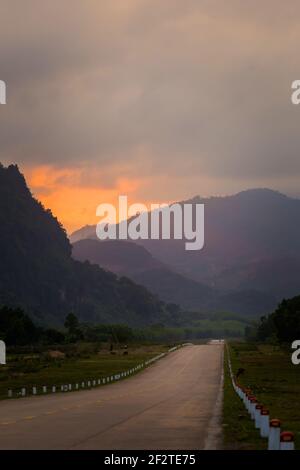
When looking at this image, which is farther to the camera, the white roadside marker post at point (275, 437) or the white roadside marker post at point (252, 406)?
the white roadside marker post at point (252, 406)

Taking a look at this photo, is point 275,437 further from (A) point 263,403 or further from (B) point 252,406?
(A) point 263,403

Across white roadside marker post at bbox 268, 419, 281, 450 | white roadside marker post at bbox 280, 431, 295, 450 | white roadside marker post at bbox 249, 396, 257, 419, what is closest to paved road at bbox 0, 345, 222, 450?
white roadside marker post at bbox 249, 396, 257, 419

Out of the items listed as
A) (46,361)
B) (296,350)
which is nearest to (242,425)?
(46,361)

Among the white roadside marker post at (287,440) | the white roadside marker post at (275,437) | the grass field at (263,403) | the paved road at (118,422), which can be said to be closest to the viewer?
the white roadside marker post at (287,440)

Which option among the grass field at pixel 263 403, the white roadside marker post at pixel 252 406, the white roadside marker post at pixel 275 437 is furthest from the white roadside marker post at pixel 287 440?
the white roadside marker post at pixel 252 406

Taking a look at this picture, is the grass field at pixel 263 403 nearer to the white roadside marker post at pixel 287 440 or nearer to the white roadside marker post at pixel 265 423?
the white roadside marker post at pixel 265 423

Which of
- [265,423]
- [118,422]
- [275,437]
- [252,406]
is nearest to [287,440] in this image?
[275,437]

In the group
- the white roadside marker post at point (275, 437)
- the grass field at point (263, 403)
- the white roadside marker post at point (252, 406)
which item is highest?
the white roadside marker post at point (275, 437)

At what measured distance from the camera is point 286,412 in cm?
4062

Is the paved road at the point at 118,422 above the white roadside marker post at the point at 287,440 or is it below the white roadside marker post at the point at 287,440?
below

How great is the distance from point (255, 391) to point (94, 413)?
24745 mm

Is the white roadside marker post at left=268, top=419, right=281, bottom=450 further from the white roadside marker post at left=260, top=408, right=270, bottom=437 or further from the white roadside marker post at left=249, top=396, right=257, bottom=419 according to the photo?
the white roadside marker post at left=249, top=396, right=257, bottom=419
